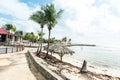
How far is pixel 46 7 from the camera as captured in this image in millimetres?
31219

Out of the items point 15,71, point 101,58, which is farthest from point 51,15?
point 101,58

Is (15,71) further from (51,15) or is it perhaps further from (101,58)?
(101,58)

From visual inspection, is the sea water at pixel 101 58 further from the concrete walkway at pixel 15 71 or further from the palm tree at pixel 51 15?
the concrete walkway at pixel 15 71

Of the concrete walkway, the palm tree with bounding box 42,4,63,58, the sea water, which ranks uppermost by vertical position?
the palm tree with bounding box 42,4,63,58

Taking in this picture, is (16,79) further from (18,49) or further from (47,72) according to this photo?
(18,49)

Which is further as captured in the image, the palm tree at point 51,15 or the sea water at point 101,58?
the sea water at point 101,58

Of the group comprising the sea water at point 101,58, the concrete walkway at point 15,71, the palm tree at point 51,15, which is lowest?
the sea water at point 101,58

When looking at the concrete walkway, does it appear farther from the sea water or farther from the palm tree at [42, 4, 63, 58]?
the sea water

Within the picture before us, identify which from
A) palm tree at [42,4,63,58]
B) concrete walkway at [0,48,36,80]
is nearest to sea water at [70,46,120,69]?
palm tree at [42,4,63,58]

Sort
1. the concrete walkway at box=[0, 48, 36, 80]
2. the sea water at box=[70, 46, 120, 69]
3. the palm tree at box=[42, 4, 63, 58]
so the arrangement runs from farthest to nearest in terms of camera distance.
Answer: the sea water at box=[70, 46, 120, 69] < the palm tree at box=[42, 4, 63, 58] < the concrete walkway at box=[0, 48, 36, 80]

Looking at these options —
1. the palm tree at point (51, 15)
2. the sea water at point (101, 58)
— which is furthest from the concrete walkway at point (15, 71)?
the sea water at point (101, 58)

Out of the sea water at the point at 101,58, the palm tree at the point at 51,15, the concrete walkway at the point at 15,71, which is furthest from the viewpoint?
the sea water at the point at 101,58

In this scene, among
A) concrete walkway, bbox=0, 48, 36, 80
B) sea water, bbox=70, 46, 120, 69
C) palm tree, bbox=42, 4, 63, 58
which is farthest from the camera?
sea water, bbox=70, 46, 120, 69

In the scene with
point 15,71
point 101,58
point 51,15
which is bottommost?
point 101,58
